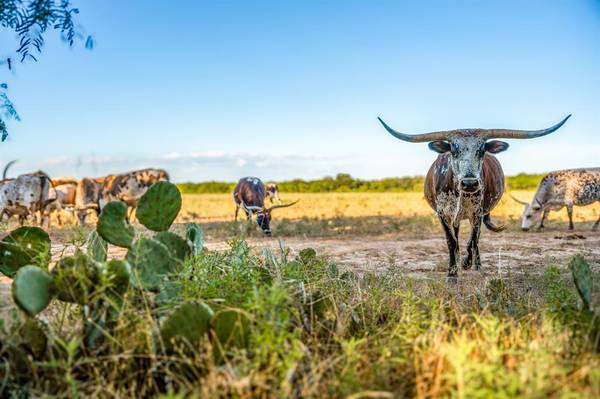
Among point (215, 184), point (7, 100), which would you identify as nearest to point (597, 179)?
→ point (7, 100)

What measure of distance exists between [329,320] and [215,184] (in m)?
70.3

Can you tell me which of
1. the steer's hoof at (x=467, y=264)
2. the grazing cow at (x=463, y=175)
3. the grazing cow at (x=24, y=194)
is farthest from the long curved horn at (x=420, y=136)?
the grazing cow at (x=24, y=194)

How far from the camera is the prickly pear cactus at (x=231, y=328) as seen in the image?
2.66 m

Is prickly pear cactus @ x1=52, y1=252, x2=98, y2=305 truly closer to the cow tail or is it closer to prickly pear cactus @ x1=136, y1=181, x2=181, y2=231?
prickly pear cactus @ x1=136, y1=181, x2=181, y2=231

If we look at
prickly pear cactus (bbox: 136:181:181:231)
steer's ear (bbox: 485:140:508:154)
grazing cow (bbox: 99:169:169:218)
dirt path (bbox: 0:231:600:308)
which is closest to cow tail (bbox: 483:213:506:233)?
dirt path (bbox: 0:231:600:308)

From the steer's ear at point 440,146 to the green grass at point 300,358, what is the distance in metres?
3.10

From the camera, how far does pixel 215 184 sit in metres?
72.5

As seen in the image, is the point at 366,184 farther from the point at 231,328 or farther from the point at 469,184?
the point at 231,328

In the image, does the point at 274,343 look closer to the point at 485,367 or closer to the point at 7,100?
the point at 485,367

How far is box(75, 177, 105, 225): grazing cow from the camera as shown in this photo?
1758 centimetres

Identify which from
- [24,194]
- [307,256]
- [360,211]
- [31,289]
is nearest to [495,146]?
[307,256]

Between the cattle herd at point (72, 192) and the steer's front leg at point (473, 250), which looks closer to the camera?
the steer's front leg at point (473, 250)

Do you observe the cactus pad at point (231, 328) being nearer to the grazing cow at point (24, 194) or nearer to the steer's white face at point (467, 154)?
the steer's white face at point (467, 154)

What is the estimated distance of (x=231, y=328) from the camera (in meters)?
2.68
